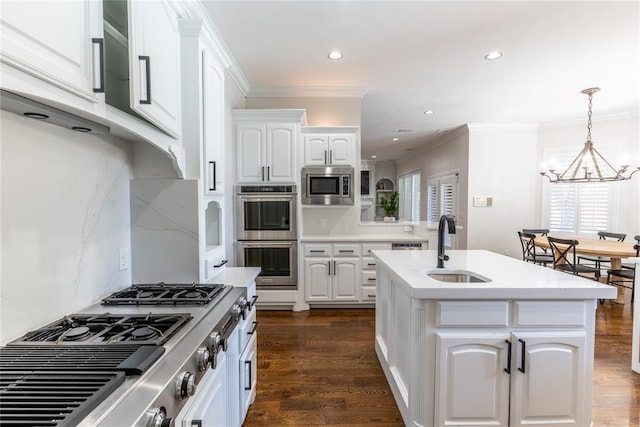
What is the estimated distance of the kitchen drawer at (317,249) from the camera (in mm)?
3736

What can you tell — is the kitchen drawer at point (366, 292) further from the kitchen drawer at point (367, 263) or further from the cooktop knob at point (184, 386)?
the cooktop knob at point (184, 386)

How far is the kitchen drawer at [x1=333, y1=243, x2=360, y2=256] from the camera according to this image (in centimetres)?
376

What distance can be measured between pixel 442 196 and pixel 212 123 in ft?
20.2

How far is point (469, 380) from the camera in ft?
5.25

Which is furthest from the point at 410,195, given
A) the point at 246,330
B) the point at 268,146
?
the point at 246,330

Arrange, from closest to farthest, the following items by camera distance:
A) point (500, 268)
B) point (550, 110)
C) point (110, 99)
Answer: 1. point (110, 99)
2. point (500, 268)
3. point (550, 110)

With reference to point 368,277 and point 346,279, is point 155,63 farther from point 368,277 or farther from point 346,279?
point 368,277

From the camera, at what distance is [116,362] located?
87 centimetres

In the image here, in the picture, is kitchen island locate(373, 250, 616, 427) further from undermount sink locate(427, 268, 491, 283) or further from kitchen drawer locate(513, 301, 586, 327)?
undermount sink locate(427, 268, 491, 283)

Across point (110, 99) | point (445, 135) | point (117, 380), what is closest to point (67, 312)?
point (117, 380)

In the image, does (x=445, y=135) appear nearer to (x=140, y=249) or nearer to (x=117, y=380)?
(x=140, y=249)

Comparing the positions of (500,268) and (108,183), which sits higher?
(108,183)

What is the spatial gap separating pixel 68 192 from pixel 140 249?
1.76 ft

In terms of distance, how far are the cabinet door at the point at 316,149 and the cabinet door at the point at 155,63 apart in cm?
228
